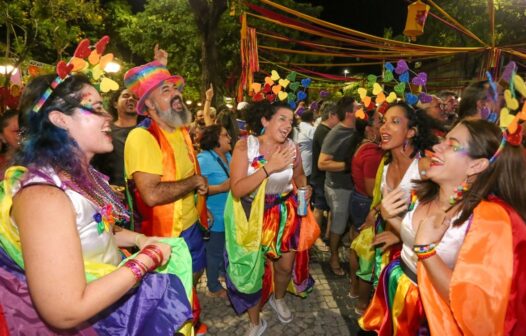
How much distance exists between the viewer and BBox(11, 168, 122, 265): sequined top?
1479 mm

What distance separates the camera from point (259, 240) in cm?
332

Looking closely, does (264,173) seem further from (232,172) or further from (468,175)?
(468,175)

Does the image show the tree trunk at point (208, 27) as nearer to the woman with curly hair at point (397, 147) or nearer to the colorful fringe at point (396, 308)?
the woman with curly hair at point (397, 147)

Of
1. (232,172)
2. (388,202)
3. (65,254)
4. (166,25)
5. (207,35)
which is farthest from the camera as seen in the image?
(166,25)

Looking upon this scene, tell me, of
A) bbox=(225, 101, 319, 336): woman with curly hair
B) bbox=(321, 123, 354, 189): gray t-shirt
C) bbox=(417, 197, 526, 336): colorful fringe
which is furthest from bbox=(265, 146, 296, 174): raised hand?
bbox=(321, 123, 354, 189): gray t-shirt

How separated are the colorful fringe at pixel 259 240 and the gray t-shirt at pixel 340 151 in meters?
1.19

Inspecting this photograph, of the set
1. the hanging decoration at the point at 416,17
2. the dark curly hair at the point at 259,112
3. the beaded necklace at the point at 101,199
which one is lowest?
the beaded necklace at the point at 101,199

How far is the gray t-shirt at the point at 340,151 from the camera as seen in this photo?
15.4 feet

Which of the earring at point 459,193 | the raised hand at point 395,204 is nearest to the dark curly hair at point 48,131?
the raised hand at point 395,204

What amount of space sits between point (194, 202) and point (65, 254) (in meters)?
1.88

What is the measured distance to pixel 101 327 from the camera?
1667mm

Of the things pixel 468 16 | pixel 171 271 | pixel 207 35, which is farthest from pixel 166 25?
pixel 171 271

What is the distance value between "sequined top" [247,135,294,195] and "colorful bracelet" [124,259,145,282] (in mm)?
1837

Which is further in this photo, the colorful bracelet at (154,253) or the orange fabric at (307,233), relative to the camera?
the orange fabric at (307,233)
